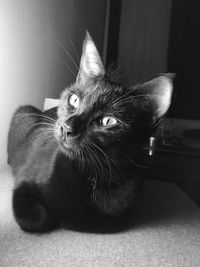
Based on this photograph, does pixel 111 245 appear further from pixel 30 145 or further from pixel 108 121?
pixel 30 145

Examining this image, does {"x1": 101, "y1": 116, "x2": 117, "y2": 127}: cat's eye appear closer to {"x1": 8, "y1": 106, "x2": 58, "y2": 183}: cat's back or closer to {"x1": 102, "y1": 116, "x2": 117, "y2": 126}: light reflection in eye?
{"x1": 102, "y1": 116, "x2": 117, "y2": 126}: light reflection in eye

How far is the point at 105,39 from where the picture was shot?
75.1 inches

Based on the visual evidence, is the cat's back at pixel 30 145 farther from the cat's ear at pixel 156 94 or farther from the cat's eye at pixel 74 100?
the cat's ear at pixel 156 94

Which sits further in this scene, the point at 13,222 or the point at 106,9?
the point at 106,9

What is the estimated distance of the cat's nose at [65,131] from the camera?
610 mm

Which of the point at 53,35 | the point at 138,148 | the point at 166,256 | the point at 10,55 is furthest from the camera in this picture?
the point at 53,35

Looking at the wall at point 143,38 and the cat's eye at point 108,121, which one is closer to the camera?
the cat's eye at point 108,121

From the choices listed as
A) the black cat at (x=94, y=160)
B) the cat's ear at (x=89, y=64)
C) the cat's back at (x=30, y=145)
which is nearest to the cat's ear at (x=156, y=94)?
the black cat at (x=94, y=160)

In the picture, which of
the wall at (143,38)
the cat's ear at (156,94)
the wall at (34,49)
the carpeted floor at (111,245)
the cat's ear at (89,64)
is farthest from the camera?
the wall at (143,38)

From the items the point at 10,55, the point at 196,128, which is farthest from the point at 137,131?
the point at 196,128

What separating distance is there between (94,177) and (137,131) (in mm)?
153

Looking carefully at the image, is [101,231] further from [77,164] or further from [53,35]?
[53,35]

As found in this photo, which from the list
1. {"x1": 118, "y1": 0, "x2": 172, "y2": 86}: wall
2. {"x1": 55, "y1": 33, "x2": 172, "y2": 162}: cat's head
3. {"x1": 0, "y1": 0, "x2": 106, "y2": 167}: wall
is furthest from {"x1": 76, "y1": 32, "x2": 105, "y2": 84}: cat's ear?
{"x1": 118, "y1": 0, "x2": 172, "y2": 86}: wall

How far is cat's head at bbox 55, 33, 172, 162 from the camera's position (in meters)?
0.64
